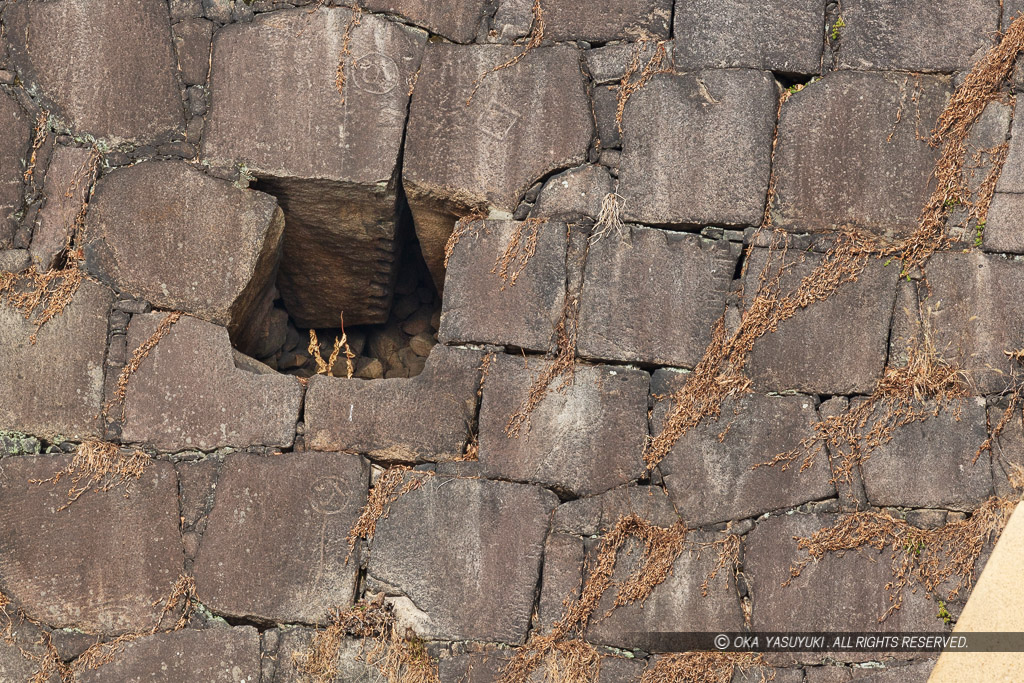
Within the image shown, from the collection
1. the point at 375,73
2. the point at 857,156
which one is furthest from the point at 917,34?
the point at 375,73

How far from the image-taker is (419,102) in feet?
13.8

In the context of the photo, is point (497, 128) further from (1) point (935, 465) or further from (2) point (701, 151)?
(1) point (935, 465)

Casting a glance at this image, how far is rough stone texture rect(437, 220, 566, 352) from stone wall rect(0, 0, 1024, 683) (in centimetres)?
1

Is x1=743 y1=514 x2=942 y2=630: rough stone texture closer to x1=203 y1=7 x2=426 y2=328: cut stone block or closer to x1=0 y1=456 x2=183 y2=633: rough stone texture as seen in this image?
x1=203 y1=7 x2=426 y2=328: cut stone block

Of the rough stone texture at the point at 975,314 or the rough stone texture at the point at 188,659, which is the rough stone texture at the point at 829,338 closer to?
the rough stone texture at the point at 975,314

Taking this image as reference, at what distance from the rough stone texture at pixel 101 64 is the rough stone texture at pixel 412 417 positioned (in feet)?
4.47

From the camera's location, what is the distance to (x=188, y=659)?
4.02 m

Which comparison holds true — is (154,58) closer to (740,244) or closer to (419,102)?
(419,102)

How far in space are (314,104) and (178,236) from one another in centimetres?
76

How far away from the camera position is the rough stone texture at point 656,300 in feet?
13.4

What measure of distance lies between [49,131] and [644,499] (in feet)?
9.15

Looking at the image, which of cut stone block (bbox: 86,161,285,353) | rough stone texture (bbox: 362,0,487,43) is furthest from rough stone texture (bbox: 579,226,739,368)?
cut stone block (bbox: 86,161,285,353)

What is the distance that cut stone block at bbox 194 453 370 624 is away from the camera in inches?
158

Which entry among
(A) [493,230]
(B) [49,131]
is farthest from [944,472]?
(B) [49,131]
